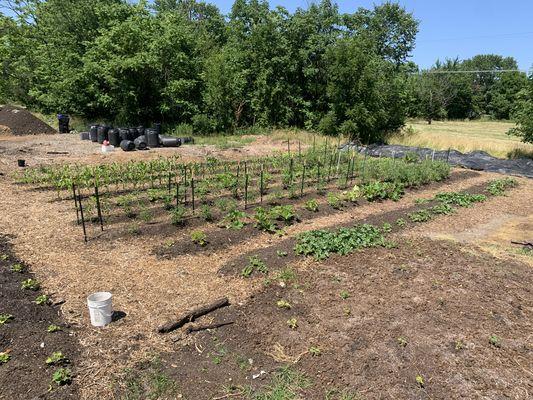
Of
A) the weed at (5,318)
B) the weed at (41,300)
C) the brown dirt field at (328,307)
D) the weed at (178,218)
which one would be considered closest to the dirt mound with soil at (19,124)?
the brown dirt field at (328,307)

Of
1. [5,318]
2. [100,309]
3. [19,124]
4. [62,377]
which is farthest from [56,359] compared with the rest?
[19,124]

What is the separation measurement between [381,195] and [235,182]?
320cm

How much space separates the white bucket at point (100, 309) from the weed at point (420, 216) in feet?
17.8

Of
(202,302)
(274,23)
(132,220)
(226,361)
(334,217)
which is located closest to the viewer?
(226,361)

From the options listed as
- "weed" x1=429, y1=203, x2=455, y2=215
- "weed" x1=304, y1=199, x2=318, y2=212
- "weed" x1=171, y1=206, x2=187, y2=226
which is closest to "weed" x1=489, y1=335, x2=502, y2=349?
"weed" x1=304, y1=199, x2=318, y2=212

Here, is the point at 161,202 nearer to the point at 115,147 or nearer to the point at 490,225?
the point at 490,225

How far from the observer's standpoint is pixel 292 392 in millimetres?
Answer: 3068

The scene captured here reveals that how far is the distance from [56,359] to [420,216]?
20.6 ft

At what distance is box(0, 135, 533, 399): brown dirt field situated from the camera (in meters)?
3.26

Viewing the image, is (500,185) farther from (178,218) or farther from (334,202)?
(178,218)

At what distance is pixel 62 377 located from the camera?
10.1ft

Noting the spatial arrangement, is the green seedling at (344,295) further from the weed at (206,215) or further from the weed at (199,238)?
the weed at (206,215)

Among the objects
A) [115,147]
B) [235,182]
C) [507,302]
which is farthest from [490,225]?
[115,147]

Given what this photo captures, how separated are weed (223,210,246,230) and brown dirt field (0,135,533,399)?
44 centimetres
